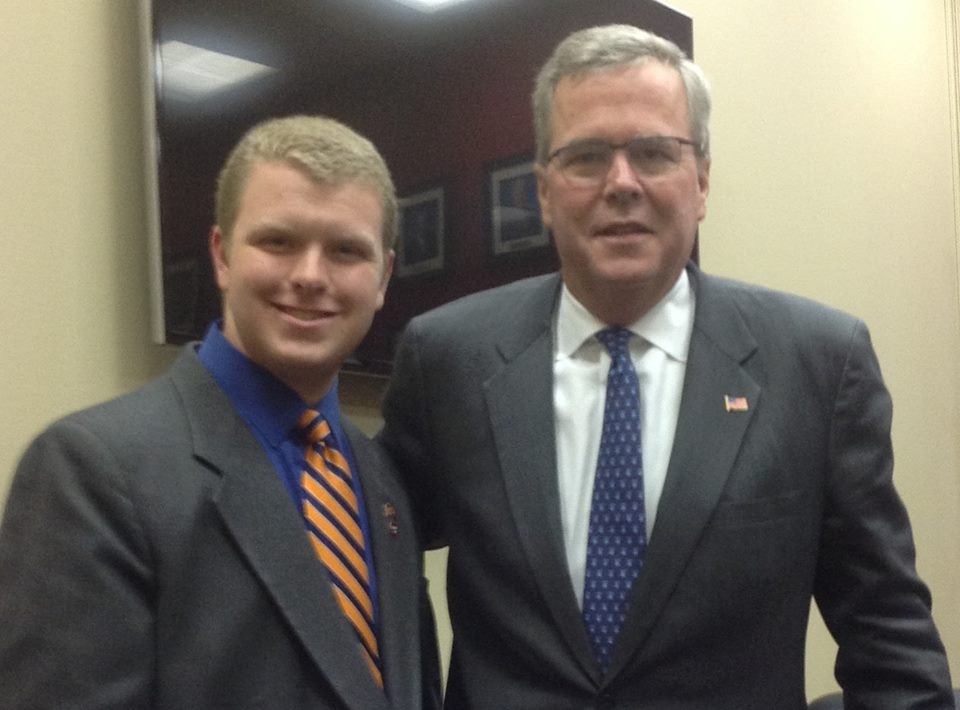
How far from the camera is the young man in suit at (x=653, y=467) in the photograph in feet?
5.04

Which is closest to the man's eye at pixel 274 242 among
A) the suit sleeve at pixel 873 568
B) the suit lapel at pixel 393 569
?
the suit lapel at pixel 393 569

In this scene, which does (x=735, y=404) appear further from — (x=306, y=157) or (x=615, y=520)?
(x=306, y=157)

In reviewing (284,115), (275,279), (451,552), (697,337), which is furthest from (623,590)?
(284,115)

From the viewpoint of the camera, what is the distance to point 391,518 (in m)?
1.59

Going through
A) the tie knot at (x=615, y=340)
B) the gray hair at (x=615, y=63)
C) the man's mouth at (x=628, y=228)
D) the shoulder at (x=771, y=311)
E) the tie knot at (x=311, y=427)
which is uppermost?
the gray hair at (x=615, y=63)

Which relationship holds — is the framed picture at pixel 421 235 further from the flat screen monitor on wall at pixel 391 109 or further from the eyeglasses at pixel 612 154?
the eyeglasses at pixel 612 154

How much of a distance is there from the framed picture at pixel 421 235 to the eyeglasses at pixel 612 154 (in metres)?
0.80

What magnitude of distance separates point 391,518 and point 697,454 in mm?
461

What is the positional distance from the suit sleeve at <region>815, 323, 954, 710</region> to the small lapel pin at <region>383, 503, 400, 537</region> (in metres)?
0.65

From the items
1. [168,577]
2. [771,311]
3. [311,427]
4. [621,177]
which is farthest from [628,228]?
[168,577]

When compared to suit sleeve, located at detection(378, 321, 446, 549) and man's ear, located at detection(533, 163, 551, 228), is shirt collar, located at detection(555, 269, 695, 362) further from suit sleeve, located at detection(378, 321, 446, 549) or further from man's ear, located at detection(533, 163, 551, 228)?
suit sleeve, located at detection(378, 321, 446, 549)

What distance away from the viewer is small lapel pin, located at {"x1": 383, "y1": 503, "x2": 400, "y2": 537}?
1571 mm

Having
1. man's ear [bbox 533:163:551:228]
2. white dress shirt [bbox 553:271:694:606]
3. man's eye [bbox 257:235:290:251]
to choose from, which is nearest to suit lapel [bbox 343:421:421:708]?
white dress shirt [bbox 553:271:694:606]

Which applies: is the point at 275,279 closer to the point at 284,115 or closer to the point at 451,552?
the point at 451,552
